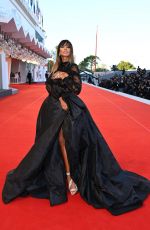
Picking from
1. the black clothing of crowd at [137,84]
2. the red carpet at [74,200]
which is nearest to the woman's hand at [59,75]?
the red carpet at [74,200]

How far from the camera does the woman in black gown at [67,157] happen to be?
10.2 ft

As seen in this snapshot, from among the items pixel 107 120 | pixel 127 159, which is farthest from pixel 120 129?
pixel 127 159

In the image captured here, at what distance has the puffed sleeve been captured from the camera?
3.11m

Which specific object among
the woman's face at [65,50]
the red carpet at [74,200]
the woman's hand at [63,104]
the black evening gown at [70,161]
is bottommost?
the red carpet at [74,200]

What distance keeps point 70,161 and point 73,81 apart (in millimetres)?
757

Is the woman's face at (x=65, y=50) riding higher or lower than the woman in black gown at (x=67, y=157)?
higher

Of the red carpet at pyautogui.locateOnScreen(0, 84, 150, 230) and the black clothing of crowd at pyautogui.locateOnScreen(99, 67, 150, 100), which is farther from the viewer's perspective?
the black clothing of crowd at pyautogui.locateOnScreen(99, 67, 150, 100)

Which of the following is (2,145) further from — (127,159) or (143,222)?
(143,222)

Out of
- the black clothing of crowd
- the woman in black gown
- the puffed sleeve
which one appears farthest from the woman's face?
the black clothing of crowd

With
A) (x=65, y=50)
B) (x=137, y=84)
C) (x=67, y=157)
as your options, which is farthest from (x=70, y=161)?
(x=137, y=84)

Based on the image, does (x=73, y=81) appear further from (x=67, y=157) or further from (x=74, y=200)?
(x=74, y=200)

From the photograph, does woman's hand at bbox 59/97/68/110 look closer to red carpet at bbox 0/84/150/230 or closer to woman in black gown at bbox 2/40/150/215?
woman in black gown at bbox 2/40/150/215

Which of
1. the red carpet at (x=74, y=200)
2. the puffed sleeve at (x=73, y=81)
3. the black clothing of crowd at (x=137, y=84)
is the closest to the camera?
the red carpet at (x=74, y=200)

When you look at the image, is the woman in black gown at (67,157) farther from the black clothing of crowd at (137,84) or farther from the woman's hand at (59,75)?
the black clothing of crowd at (137,84)
